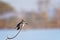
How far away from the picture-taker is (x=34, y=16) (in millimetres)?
1828

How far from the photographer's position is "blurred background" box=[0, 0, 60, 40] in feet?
5.71

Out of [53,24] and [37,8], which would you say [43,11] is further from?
[53,24]

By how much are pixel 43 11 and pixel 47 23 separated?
6.7 inches

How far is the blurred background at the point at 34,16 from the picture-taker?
5.71 feet

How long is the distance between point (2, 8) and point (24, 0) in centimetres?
28

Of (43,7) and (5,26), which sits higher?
(43,7)

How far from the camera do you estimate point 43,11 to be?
1.82 m

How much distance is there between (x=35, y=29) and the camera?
6.08 feet

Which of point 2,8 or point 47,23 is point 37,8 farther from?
point 2,8
